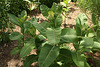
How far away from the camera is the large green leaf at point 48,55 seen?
4.25 feet

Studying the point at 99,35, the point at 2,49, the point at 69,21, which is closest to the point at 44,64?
the point at 99,35

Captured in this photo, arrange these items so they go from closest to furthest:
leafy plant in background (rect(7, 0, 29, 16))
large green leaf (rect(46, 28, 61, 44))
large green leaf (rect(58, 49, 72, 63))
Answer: large green leaf (rect(46, 28, 61, 44)) → large green leaf (rect(58, 49, 72, 63)) → leafy plant in background (rect(7, 0, 29, 16))

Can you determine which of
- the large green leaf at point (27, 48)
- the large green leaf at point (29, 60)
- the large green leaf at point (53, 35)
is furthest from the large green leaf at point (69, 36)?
the large green leaf at point (29, 60)

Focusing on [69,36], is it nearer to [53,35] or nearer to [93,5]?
[53,35]

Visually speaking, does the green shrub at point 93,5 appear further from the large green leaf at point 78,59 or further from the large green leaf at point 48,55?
the large green leaf at point 48,55

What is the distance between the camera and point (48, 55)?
1.36 m

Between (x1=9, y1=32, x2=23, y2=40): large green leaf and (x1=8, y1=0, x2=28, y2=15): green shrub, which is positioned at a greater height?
(x1=8, y1=0, x2=28, y2=15): green shrub

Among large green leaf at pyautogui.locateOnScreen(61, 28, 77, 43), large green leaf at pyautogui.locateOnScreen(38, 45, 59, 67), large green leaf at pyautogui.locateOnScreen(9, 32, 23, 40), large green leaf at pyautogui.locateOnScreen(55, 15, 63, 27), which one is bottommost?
large green leaf at pyautogui.locateOnScreen(38, 45, 59, 67)

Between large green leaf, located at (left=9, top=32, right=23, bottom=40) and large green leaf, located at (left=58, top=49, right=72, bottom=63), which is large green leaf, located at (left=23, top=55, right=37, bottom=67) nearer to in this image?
large green leaf, located at (left=9, top=32, right=23, bottom=40)

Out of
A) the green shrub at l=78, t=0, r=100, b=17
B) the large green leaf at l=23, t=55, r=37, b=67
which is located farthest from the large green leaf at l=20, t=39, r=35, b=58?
the green shrub at l=78, t=0, r=100, b=17

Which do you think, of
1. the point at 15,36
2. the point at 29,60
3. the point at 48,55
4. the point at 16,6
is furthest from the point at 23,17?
the point at 16,6

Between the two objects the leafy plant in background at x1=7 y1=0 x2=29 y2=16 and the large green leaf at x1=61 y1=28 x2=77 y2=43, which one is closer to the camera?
the large green leaf at x1=61 y1=28 x2=77 y2=43

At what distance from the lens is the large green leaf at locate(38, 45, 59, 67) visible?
130cm

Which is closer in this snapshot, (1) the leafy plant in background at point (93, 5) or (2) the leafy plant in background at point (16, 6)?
(1) the leafy plant in background at point (93, 5)
